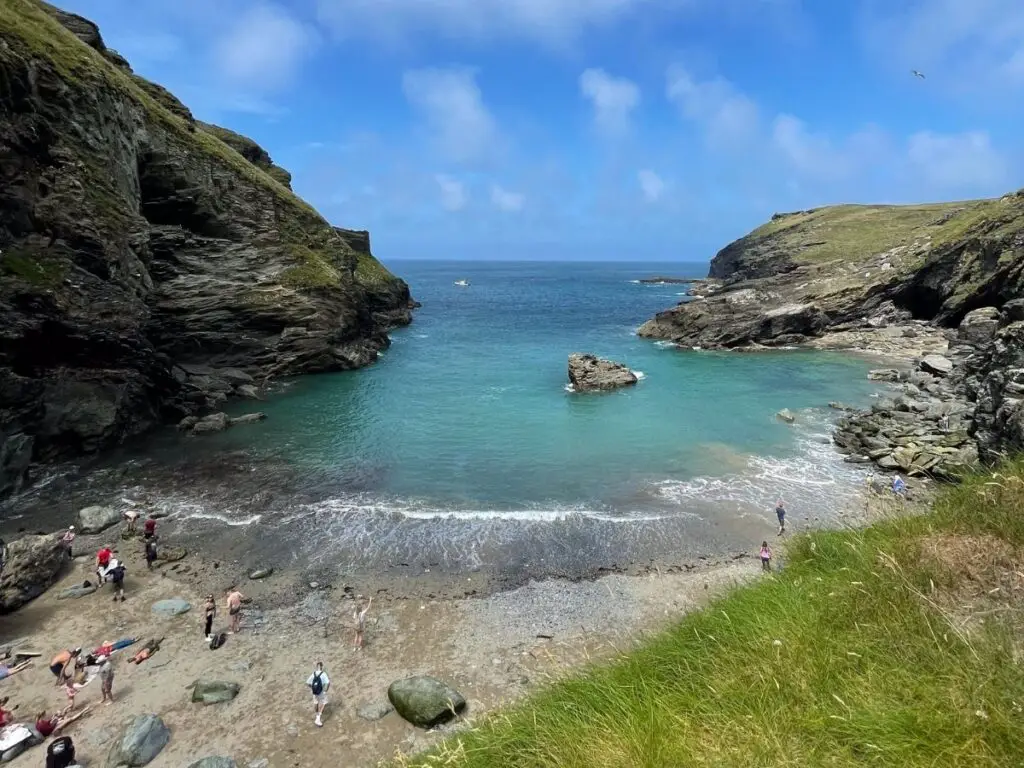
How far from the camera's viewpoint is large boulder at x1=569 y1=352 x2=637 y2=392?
4684 centimetres

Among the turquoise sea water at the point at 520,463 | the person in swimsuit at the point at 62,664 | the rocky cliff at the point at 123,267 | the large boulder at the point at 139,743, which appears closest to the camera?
the large boulder at the point at 139,743

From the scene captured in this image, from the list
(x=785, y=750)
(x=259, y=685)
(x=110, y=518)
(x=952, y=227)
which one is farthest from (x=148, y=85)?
(x=952, y=227)

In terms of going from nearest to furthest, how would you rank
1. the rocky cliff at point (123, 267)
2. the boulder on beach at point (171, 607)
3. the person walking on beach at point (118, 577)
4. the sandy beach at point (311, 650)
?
the sandy beach at point (311, 650) < the boulder on beach at point (171, 607) < the person walking on beach at point (118, 577) < the rocky cliff at point (123, 267)

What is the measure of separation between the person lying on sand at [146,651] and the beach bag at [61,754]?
334cm

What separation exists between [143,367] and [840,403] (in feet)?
156

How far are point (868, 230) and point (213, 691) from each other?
404 ft

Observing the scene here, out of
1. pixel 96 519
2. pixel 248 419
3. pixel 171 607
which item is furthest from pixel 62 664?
pixel 248 419

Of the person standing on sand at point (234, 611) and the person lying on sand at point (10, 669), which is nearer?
the person lying on sand at point (10, 669)

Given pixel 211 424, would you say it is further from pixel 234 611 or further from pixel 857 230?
pixel 857 230

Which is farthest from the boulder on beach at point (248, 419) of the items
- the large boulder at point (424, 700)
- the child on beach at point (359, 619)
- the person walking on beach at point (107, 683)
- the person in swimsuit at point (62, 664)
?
the large boulder at point (424, 700)

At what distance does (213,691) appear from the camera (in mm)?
14430

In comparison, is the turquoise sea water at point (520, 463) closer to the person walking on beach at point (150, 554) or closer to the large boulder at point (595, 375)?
the large boulder at point (595, 375)

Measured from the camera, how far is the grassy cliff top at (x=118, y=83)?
3369cm

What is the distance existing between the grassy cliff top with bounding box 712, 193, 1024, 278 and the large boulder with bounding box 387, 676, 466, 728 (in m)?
76.1
